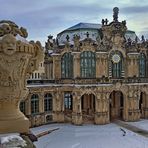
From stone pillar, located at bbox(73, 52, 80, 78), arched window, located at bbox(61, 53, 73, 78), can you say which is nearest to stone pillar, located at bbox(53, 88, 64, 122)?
arched window, located at bbox(61, 53, 73, 78)

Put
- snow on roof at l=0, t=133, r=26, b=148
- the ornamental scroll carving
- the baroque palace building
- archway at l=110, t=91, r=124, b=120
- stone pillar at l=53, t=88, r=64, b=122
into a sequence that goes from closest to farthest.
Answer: snow on roof at l=0, t=133, r=26, b=148
the ornamental scroll carving
the baroque palace building
stone pillar at l=53, t=88, r=64, b=122
archway at l=110, t=91, r=124, b=120

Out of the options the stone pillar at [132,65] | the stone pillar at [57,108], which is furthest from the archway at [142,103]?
the stone pillar at [57,108]

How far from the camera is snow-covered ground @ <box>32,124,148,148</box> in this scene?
982 inches

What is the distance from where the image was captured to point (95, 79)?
3516 centimetres

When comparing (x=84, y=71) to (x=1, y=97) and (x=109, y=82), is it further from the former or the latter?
(x=1, y=97)

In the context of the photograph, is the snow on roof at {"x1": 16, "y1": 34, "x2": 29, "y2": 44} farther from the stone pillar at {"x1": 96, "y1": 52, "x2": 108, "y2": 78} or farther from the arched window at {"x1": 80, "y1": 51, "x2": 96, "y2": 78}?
the stone pillar at {"x1": 96, "y1": 52, "x2": 108, "y2": 78}

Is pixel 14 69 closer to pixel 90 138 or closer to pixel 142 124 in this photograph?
→ pixel 90 138

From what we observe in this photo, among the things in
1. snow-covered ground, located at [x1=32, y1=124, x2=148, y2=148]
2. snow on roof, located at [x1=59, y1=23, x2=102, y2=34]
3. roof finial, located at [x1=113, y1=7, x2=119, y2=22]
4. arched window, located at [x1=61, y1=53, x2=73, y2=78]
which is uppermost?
roof finial, located at [x1=113, y1=7, x2=119, y2=22]

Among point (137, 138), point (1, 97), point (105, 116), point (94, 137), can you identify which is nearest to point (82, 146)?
point (94, 137)

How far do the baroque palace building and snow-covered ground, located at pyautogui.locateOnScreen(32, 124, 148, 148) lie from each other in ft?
7.85

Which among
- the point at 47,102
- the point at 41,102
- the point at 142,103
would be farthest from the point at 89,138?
the point at 142,103

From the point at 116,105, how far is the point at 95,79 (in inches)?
240

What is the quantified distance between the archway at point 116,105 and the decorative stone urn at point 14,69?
35.1m

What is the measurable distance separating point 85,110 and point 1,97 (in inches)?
1411
